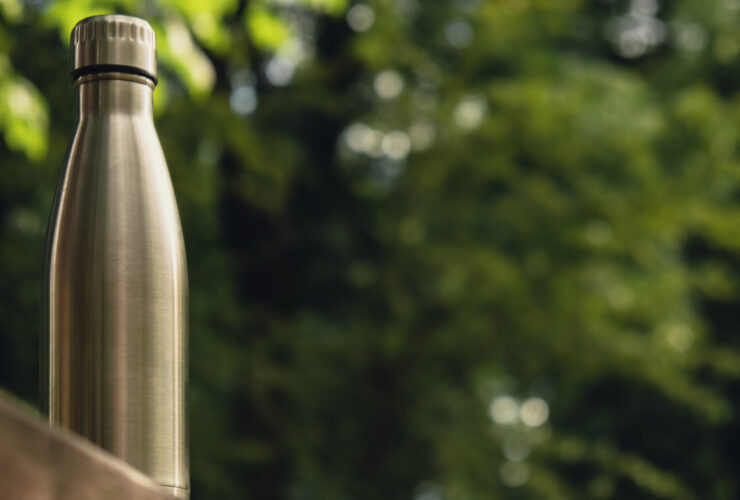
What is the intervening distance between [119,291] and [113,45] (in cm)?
33

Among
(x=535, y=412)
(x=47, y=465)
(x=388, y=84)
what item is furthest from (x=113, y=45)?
(x=535, y=412)

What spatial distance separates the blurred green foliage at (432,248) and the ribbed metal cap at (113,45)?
19.9 ft

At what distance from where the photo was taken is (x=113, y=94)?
1363 mm

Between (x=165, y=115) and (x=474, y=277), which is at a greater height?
(x=165, y=115)

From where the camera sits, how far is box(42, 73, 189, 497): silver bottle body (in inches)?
49.8

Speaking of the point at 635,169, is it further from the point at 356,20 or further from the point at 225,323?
the point at 225,323

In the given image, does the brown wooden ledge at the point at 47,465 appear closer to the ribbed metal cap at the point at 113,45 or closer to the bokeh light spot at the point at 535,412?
the ribbed metal cap at the point at 113,45

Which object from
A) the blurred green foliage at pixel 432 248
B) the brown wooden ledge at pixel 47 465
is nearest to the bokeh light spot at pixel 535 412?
the blurred green foliage at pixel 432 248

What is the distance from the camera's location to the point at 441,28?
9.08 m

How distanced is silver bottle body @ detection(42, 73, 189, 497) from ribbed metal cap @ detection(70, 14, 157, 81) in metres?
0.02

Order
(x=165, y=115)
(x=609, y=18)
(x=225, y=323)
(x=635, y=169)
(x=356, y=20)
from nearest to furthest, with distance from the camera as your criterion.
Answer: (x=165, y=115) < (x=635, y=169) < (x=225, y=323) < (x=356, y=20) < (x=609, y=18)

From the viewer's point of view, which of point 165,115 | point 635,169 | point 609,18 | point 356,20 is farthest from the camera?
point 609,18

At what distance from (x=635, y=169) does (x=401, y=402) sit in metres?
2.65

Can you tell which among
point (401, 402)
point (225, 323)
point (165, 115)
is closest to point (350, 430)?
point (401, 402)
